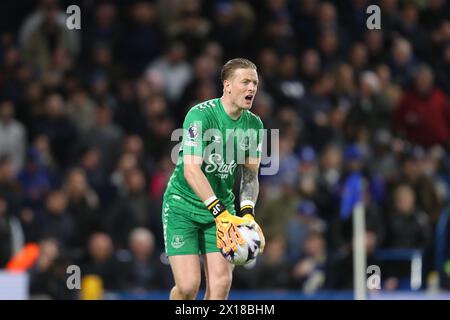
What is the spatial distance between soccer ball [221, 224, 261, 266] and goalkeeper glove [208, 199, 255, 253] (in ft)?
0.11

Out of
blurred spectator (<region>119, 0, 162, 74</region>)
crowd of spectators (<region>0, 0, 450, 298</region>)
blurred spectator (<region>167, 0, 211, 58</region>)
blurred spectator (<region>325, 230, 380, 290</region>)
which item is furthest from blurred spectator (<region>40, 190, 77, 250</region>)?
blurred spectator (<region>167, 0, 211, 58</region>)

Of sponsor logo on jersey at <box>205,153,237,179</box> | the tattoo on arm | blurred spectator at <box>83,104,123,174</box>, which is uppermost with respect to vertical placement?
blurred spectator at <box>83,104,123,174</box>

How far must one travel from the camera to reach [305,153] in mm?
16406

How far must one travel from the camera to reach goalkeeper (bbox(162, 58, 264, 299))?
9211mm

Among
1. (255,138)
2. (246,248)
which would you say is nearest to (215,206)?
(246,248)

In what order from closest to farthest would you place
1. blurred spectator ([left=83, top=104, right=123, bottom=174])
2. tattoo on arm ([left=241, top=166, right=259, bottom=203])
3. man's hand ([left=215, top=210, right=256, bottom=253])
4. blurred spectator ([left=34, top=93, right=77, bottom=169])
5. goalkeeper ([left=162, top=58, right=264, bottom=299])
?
man's hand ([left=215, top=210, right=256, bottom=253]) < goalkeeper ([left=162, top=58, right=264, bottom=299]) < tattoo on arm ([left=241, top=166, right=259, bottom=203]) < blurred spectator ([left=83, top=104, right=123, bottom=174]) < blurred spectator ([left=34, top=93, right=77, bottom=169])

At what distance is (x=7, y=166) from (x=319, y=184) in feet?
13.7

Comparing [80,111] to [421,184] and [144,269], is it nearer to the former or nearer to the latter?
[144,269]

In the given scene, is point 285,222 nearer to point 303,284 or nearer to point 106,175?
point 303,284

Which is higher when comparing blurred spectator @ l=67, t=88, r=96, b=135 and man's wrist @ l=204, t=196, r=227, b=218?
blurred spectator @ l=67, t=88, r=96, b=135

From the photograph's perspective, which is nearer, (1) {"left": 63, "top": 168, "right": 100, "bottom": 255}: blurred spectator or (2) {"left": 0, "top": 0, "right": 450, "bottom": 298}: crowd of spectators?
(2) {"left": 0, "top": 0, "right": 450, "bottom": 298}: crowd of spectators

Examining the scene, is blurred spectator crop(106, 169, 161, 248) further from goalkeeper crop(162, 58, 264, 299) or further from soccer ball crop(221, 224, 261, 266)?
soccer ball crop(221, 224, 261, 266)
